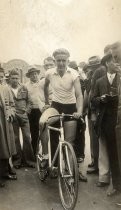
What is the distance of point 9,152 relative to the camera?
11.8 feet

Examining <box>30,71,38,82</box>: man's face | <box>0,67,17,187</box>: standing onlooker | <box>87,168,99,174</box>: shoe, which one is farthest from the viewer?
<box>30,71,38,82</box>: man's face

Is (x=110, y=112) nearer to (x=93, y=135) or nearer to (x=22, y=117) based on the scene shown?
(x=93, y=135)

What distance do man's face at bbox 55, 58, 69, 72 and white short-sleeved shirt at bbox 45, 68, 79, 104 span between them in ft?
0.14

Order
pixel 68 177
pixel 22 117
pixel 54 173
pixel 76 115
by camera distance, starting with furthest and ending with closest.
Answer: pixel 22 117 → pixel 54 173 → pixel 76 115 → pixel 68 177

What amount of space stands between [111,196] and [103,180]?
222mm

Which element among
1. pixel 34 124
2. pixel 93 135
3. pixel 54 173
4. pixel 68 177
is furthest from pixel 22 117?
pixel 68 177

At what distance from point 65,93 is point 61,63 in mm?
222

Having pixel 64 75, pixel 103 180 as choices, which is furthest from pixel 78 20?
pixel 103 180

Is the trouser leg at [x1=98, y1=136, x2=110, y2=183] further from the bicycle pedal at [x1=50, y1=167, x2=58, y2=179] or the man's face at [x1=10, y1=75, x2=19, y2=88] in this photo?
the man's face at [x1=10, y1=75, x2=19, y2=88]

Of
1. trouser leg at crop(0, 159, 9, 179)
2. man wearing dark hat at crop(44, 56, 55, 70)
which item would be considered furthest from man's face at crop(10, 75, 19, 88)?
trouser leg at crop(0, 159, 9, 179)

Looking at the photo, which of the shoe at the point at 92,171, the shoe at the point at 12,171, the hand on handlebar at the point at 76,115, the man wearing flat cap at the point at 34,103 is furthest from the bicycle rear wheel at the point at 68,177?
the man wearing flat cap at the point at 34,103

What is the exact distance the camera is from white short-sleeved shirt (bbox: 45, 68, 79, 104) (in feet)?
11.1

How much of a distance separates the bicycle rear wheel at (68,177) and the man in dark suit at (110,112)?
272 millimetres

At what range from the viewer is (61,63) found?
331cm
